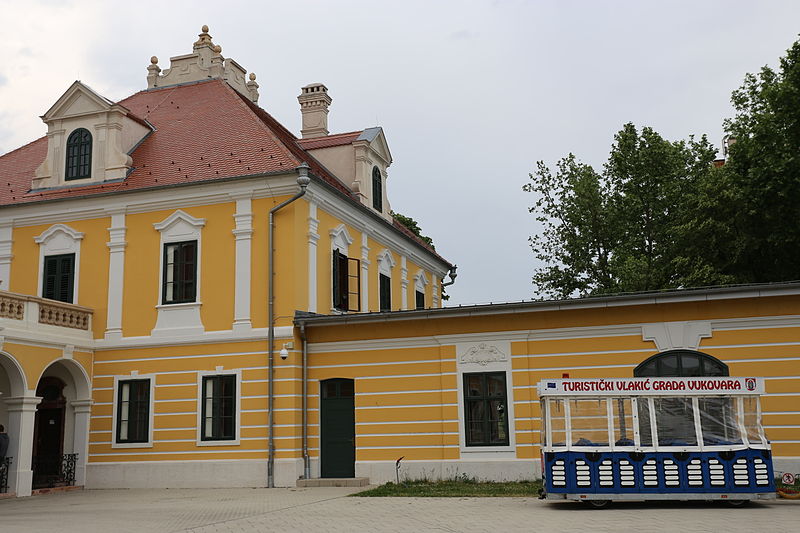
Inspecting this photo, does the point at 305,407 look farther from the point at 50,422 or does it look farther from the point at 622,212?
the point at 622,212

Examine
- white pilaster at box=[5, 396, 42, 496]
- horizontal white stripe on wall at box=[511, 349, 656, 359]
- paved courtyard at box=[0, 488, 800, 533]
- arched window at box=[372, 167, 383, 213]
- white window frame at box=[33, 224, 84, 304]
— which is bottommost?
paved courtyard at box=[0, 488, 800, 533]

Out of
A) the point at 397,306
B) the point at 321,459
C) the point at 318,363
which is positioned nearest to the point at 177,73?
the point at 397,306

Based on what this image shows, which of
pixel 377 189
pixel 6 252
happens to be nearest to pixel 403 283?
pixel 377 189

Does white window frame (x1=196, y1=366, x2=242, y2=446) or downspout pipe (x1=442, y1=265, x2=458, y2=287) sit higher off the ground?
downspout pipe (x1=442, y1=265, x2=458, y2=287)

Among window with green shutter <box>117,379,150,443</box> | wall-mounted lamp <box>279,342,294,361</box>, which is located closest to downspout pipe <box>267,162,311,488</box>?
wall-mounted lamp <box>279,342,294,361</box>

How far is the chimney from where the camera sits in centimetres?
3234

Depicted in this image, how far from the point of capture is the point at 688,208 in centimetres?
3600

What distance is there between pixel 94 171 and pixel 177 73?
6.21 metres

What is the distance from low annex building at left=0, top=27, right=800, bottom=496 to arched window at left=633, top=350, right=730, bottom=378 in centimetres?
5

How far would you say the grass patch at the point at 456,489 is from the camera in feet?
56.2

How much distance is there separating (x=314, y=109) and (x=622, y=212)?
1639 cm

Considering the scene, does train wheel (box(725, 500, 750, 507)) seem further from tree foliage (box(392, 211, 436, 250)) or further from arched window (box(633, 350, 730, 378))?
tree foliage (box(392, 211, 436, 250))

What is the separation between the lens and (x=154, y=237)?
23469 mm

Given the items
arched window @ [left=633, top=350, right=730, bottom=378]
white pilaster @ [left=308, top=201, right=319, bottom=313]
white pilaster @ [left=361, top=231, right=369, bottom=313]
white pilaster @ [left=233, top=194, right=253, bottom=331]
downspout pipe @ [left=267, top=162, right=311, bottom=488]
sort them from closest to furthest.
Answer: arched window @ [left=633, top=350, right=730, bottom=378] < downspout pipe @ [left=267, top=162, right=311, bottom=488] < white pilaster @ [left=233, top=194, right=253, bottom=331] < white pilaster @ [left=308, top=201, right=319, bottom=313] < white pilaster @ [left=361, top=231, right=369, bottom=313]
